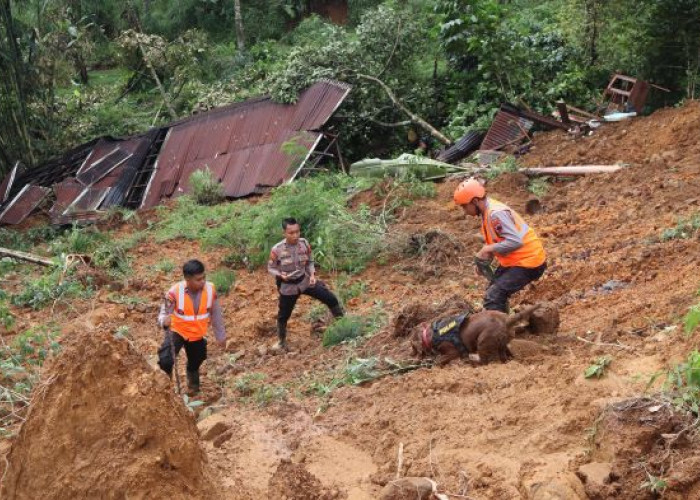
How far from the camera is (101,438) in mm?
4574

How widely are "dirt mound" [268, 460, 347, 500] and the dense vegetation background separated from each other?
12518 mm

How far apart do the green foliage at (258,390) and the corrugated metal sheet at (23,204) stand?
11.4m

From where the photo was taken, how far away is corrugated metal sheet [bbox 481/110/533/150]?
16.1 m

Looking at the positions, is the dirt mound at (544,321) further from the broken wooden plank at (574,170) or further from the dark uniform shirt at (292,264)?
the broken wooden plank at (574,170)

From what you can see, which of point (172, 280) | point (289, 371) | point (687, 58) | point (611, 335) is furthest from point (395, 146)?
point (611, 335)

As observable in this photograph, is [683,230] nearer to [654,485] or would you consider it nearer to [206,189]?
[654,485]

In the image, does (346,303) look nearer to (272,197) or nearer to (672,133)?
(272,197)

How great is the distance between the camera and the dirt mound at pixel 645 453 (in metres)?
4.25

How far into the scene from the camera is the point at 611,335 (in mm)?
6535

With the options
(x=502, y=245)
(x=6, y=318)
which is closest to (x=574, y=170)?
(x=502, y=245)

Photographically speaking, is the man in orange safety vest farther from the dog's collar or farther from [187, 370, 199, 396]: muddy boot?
the dog's collar

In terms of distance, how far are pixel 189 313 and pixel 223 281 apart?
468 cm

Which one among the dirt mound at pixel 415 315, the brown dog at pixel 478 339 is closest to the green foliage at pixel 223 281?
Result: the dirt mound at pixel 415 315

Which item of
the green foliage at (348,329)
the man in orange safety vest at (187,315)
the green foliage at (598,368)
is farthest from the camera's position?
the green foliage at (348,329)
